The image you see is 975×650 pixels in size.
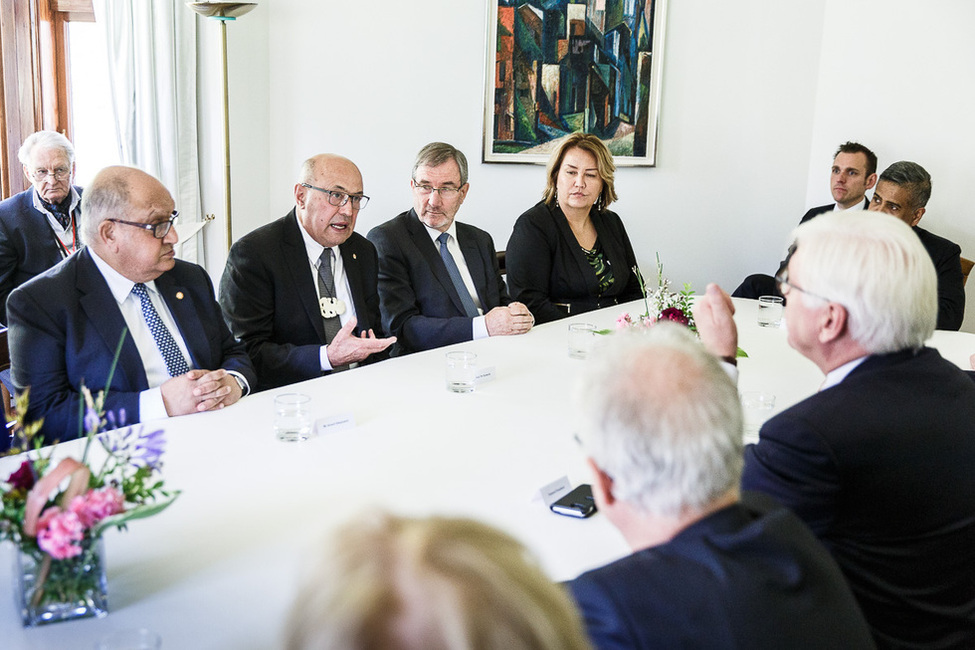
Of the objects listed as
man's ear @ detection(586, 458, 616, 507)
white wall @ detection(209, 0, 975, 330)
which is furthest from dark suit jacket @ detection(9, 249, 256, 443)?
white wall @ detection(209, 0, 975, 330)

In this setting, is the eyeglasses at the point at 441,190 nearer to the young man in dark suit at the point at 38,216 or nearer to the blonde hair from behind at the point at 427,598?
the young man in dark suit at the point at 38,216

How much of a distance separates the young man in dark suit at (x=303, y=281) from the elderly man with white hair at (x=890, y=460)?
1.83 metres

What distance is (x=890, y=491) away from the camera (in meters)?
1.60

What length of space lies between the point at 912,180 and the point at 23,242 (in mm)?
4783

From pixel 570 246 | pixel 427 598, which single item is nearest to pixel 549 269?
pixel 570 246

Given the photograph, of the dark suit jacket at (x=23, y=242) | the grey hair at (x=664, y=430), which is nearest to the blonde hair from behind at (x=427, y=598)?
the grey hair at (x=664, y=430)

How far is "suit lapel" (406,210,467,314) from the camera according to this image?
3.98 meters

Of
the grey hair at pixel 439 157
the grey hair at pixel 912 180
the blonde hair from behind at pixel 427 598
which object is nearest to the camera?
the blonde hair from behind at pixel 427 598

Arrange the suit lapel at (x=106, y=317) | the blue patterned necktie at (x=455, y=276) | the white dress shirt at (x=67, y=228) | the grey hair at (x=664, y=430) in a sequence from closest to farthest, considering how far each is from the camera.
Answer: the grey hair at (x=664, y=430) → the suit lapel at (x=106, y=317) → the blue patterned necktie at (x=455, y=276) → the white dress shirt at (x=67, y=228)

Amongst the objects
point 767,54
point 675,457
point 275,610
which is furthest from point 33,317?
point 767,54

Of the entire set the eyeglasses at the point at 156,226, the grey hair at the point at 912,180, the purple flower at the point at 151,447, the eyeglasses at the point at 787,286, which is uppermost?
the grey hair at the point at 912,180

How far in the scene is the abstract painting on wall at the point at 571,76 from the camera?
597cm

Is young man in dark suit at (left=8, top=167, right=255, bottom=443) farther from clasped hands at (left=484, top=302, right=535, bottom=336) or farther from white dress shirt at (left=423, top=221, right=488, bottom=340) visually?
white dress shirt at (left=423, top=221, right=488, bottom=340)

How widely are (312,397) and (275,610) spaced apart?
47.6 inches
